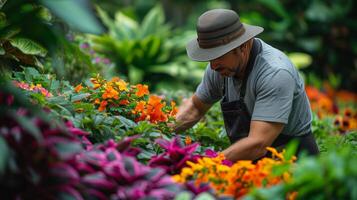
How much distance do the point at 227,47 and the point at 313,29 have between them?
8613 millimetres

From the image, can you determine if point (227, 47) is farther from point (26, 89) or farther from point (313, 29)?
point (313, 29)

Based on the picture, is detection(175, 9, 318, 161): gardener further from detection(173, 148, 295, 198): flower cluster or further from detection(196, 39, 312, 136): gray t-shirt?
detection(173, 148, 295, 198): flower cluster

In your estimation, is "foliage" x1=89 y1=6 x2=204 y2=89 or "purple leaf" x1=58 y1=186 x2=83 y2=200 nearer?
"purple leaf" x1=58 y1=186 x2=83 y2=200

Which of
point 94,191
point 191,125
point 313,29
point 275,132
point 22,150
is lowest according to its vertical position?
point 313,29

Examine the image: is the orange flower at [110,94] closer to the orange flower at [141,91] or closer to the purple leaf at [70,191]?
the orange flower at [141,91]

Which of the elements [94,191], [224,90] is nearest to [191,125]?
[224,90]

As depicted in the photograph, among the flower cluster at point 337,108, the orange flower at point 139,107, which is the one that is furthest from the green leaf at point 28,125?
the flower cluster at point 337,108

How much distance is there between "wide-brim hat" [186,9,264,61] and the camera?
→ 4070 mm

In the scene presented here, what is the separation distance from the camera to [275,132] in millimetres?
4051

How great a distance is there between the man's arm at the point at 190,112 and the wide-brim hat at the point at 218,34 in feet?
2.34

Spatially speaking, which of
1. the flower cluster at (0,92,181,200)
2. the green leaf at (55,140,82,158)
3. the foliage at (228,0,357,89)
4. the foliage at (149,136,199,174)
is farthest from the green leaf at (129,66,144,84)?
the green leaf at (55,140,82,158)

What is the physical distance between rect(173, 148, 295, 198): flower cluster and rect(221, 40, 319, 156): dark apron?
3.79 ft

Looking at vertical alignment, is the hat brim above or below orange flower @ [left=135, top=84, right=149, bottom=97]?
above

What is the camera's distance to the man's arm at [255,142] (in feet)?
12.9
